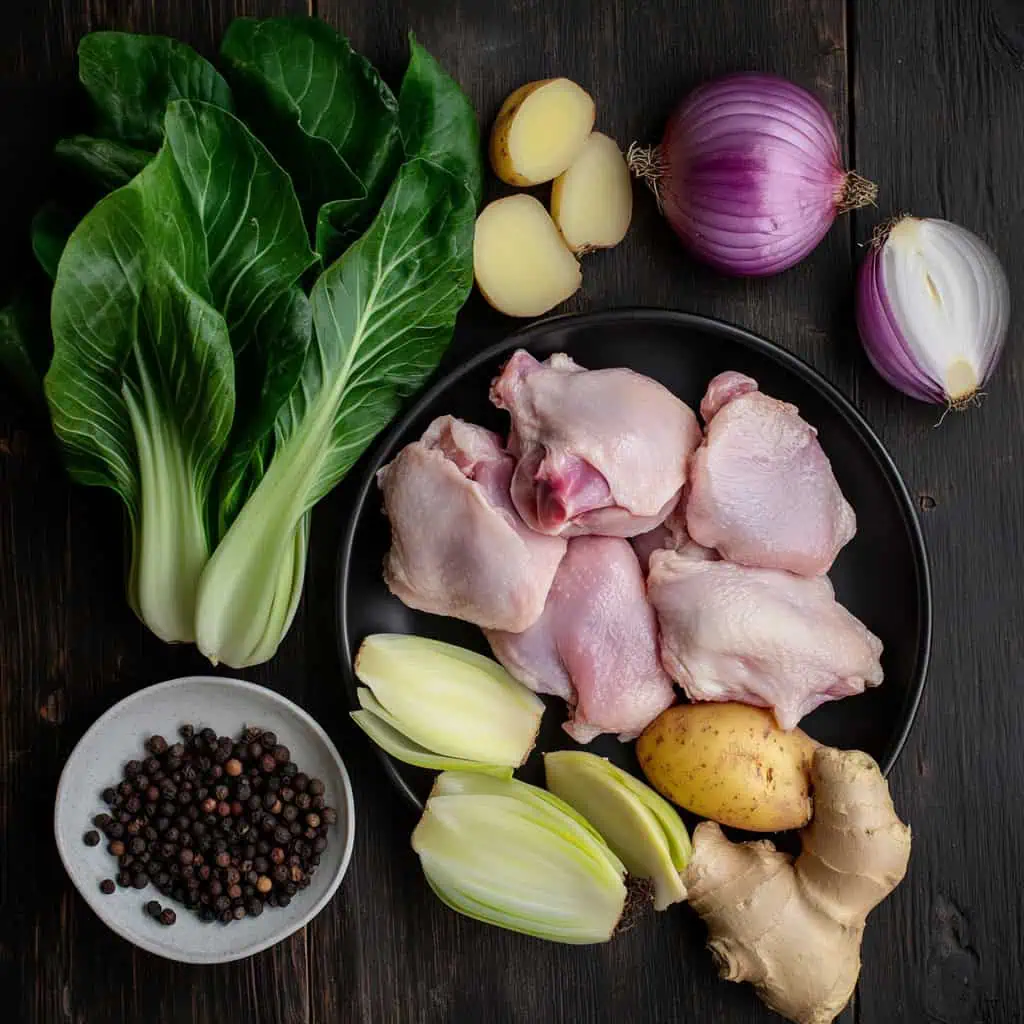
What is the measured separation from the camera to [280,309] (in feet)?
4.79

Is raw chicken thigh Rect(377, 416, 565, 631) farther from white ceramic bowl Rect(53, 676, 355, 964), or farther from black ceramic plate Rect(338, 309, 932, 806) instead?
white ceramic bowl Rect(53, 676, 355, 964)

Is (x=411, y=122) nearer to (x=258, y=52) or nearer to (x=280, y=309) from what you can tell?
(x=258, y=52)

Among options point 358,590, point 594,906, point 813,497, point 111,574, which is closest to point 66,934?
point 111,574

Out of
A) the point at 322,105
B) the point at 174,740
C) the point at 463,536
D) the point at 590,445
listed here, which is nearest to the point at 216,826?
the point at 174,740

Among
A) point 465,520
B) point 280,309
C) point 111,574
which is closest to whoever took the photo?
point 280,309

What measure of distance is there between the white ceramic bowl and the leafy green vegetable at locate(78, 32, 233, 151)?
0.79 meters

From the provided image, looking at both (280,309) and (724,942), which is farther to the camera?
(724,942)

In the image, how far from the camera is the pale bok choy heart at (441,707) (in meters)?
1.61

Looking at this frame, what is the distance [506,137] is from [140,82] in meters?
0.52

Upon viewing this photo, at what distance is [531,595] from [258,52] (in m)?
0.86

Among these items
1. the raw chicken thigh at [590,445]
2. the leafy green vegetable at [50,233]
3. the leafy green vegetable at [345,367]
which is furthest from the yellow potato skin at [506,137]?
the leafy green vegetable at [50,233]

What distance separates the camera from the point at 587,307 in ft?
5.76

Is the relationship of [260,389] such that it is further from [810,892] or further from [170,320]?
[810,892]

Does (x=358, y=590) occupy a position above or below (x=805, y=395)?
below
